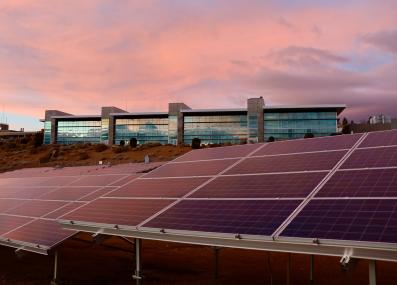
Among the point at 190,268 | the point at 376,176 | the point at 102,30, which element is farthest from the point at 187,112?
the point at 376,176

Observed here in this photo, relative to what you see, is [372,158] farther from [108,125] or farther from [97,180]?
[108,125]

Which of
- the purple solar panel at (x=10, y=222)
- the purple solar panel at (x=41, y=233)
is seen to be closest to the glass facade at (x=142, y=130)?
the purple solar panel at (x=10, y=222)

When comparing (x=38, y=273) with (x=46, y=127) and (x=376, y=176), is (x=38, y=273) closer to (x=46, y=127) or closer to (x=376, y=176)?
A: (x=376, y=176)

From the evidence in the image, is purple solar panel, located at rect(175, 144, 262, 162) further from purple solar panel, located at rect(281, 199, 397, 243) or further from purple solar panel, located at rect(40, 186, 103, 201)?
purple solar panel, located at rect(281, 199, 397, 243)

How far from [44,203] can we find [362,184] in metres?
20.2

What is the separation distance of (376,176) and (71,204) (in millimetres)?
16979

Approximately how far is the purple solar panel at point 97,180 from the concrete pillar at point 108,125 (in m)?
112

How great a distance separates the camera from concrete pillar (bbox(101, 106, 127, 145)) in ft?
465

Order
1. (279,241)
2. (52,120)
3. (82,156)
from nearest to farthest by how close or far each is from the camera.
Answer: (279,241) < (82,156) < (52,120)

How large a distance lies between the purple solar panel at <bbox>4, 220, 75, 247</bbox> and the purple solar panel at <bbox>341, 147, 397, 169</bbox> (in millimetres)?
12254

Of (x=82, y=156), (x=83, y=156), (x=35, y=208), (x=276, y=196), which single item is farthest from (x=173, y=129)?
(x=276, y=196)

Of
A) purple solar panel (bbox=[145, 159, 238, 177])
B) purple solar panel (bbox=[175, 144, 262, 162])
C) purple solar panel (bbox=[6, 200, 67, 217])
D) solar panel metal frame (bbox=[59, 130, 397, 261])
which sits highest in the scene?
purple solar panel (bbox=[175, 144, 262, 162])

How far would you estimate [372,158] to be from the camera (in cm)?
1484

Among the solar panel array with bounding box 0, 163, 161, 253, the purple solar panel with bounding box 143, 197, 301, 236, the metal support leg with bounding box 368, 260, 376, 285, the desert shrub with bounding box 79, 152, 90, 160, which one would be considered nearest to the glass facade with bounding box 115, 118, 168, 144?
the desert shrub with bounding box 79, 152, 90, 160
